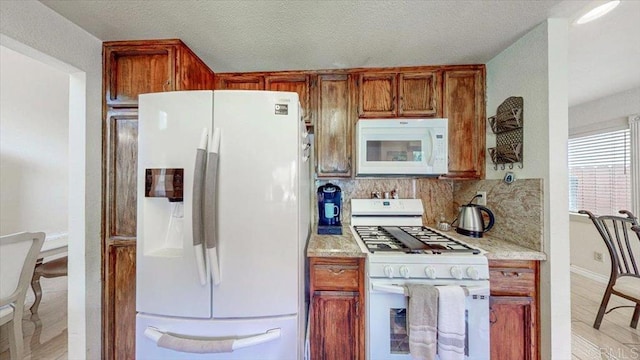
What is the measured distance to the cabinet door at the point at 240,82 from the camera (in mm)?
2051

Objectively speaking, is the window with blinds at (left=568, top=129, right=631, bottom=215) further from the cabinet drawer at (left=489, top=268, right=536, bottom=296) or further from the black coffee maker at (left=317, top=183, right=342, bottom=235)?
the black coffee maker at (left=317, top=183, right=342, bottom=235)

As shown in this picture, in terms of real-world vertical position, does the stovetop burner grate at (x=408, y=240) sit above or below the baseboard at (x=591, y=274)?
above

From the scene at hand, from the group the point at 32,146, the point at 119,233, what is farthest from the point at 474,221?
the point at 32,146

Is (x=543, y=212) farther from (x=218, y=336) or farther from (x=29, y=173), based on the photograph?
(x=29, y=173)

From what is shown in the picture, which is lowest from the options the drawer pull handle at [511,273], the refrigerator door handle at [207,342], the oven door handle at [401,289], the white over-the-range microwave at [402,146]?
the refrigerator door handle at [207,342]

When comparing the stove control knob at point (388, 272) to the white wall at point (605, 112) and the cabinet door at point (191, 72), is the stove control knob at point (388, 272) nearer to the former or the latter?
the cabinet door at point (191, 72)

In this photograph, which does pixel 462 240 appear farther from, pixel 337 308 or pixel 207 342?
pixel 207 342

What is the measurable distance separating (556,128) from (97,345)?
3223mm

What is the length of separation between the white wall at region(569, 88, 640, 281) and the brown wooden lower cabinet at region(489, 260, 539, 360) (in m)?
2.83

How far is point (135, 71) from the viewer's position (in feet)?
5.32

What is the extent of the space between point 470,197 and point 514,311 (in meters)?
0.93

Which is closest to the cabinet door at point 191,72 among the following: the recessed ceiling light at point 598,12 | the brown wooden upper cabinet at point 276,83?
the brown wooden upper cabinet at point 276,83

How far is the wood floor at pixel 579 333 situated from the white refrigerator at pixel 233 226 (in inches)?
64.4

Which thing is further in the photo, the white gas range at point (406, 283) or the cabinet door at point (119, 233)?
the cabinet door at point (119, 233)
